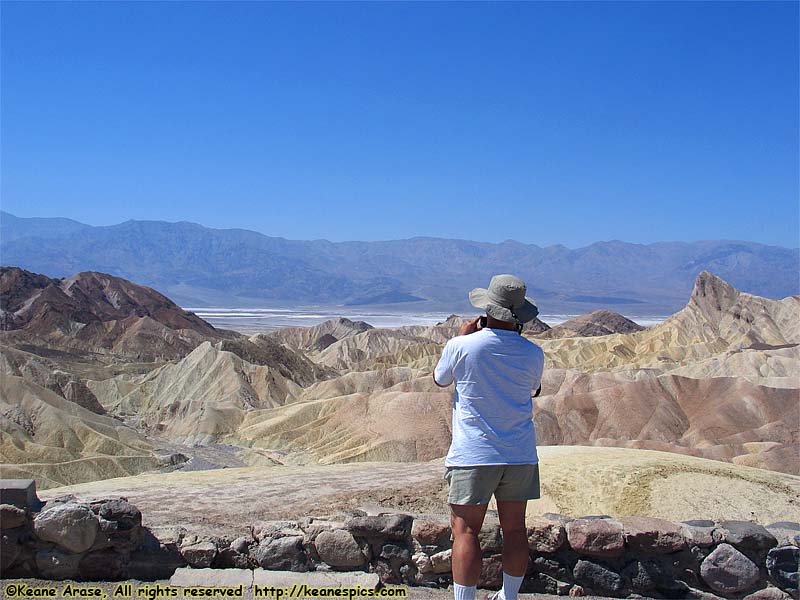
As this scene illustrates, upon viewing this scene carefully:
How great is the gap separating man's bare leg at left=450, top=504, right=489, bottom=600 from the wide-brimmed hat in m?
1.18

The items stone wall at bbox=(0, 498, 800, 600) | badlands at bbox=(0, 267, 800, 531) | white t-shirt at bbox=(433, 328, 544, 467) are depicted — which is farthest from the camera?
badlands at bbox=(0, 267, 800, 531)

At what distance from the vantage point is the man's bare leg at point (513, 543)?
15.3 ft

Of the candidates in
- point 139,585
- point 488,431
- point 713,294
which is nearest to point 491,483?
point 488,431

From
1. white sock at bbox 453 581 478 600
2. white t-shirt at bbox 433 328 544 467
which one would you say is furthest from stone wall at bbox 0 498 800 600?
white t-shirt at bbox 433 328 544 467

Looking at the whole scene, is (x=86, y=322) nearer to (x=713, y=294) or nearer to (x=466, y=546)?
(x=713, y=294)

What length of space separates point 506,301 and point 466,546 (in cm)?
153

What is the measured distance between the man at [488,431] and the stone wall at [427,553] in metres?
1.26

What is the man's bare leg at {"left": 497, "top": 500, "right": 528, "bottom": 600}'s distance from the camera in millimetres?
4648

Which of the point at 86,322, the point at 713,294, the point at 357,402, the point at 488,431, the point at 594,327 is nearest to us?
the point at 488,431

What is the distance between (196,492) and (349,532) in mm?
8502

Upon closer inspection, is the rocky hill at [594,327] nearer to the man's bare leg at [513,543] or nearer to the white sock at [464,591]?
the man's bare leg at [513,543]

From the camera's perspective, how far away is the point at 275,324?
16062cm

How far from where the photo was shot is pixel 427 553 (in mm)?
5895

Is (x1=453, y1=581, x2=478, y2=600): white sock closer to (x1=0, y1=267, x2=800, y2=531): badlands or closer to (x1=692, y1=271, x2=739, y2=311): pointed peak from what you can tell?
(x1=0, y1=267, x2=800, y2=531): badlands
